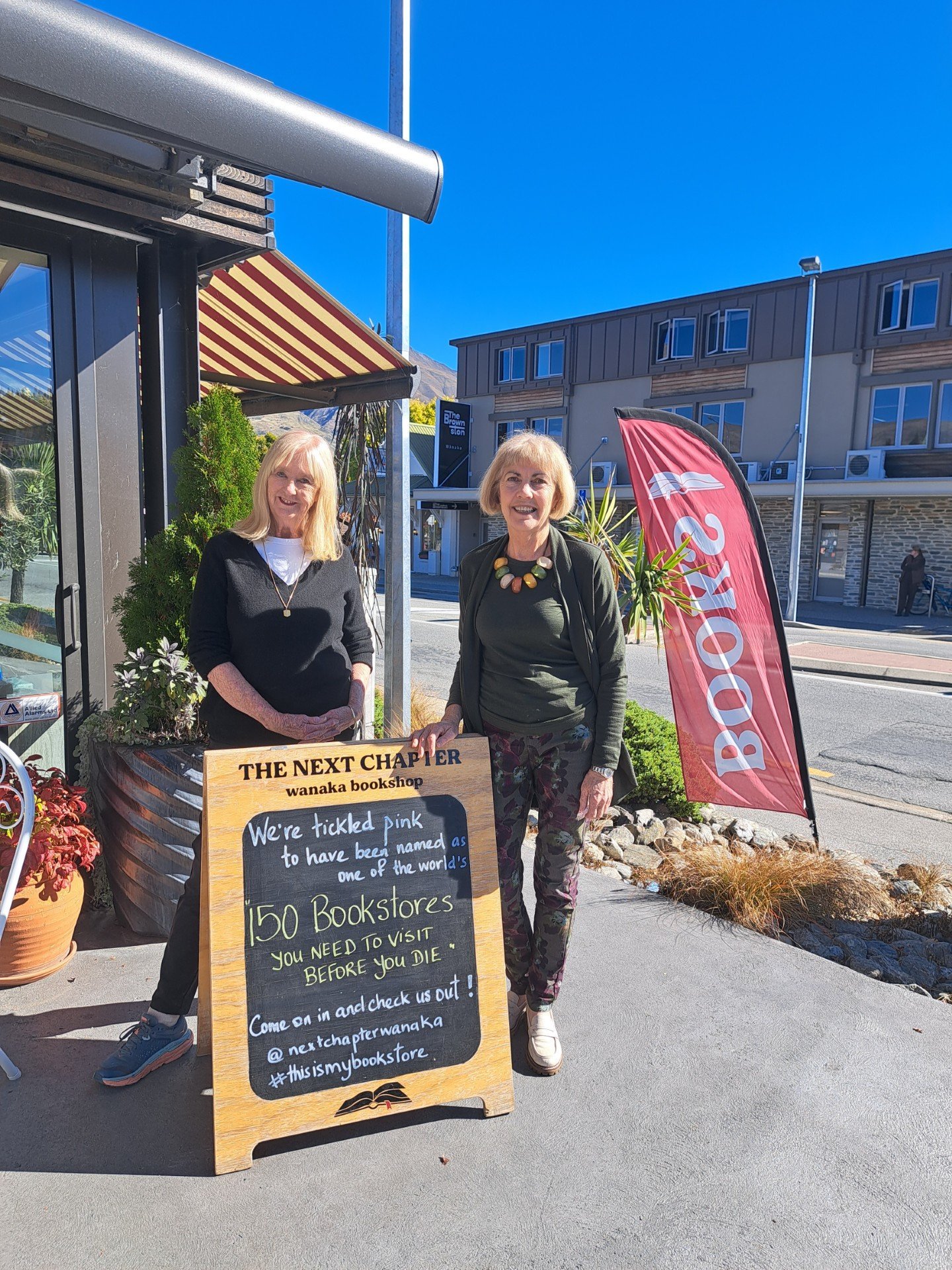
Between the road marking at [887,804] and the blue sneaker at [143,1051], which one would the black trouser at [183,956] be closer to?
the blue sneaker at [143,1051]

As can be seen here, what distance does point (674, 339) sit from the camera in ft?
85.8

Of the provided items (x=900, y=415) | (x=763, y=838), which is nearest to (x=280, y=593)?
(x=763, y=838)

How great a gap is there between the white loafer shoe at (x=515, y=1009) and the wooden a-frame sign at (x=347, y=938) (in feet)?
1.28

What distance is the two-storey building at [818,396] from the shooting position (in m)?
21.7

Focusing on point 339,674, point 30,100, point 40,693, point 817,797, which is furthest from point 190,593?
point 817,797

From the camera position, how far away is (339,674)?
2.61 m

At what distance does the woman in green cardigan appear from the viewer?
2537mm

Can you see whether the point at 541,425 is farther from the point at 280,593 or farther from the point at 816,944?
the point at 280,593

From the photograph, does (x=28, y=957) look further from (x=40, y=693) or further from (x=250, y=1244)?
(x=250, y=1244)

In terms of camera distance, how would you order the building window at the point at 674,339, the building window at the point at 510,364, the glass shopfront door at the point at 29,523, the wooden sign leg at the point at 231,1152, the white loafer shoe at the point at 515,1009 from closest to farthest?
the wooden sign leg at the point at 231,1152, the white loafer shoe at the point at 515,1009, the glass shopfront door at the point at 29,523, the building window at the point at 674,339, the building window at the point at 510,364

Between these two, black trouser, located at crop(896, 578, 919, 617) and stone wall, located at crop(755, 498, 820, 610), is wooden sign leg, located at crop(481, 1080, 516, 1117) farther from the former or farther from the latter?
stone wall, located at crop(755, 498, 820, 610)

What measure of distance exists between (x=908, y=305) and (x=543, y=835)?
24.3m

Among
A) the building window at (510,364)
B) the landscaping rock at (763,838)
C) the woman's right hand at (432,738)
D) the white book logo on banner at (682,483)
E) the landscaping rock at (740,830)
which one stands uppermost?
the building window at (510,364)

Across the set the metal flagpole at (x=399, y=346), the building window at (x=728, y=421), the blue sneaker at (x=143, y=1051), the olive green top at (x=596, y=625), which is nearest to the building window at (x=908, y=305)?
the building window at (x=728, y=421)
